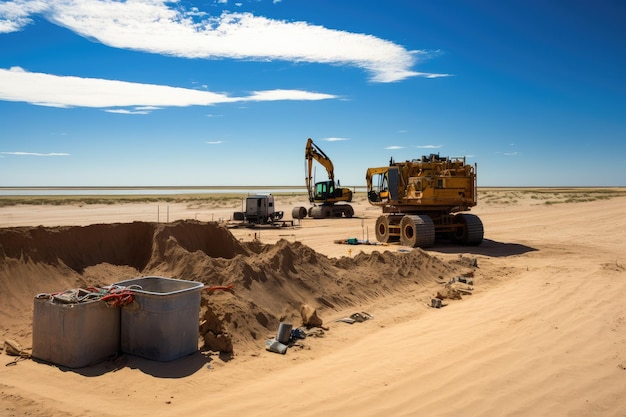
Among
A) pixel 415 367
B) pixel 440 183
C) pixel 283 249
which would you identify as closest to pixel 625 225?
pixel 440 183

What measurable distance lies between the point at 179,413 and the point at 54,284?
4.99 m

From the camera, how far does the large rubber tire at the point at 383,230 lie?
69.3 feet

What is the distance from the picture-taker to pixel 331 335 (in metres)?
8.05

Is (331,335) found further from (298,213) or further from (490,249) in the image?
(298,213)

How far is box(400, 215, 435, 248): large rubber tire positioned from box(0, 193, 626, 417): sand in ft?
15.7

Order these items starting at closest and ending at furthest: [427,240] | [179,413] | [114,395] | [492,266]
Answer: [179,413], [114,395], [492,266], [427,240]

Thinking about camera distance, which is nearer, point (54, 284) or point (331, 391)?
point (331, 391)

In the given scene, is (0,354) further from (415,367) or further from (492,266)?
(492,266)

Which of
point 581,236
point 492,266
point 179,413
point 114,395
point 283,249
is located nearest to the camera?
point 179,413

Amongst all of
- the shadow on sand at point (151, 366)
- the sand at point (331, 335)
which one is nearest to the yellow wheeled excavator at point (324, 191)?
the sand at point (331, 335)

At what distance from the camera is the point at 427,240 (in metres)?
19.1

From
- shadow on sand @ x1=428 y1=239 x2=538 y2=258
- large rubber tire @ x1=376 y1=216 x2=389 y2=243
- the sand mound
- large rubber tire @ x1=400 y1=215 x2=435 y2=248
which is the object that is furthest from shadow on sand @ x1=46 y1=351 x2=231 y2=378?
large rubber tire @ x1=376 y1=216 x2=389 y2=243

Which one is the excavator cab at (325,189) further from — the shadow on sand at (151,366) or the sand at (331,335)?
the shadow on sand at (151,366)

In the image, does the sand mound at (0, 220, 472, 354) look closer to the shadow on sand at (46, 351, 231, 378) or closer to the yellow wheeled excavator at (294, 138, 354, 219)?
the shadow on sand at (46, 351, 231, 378)
